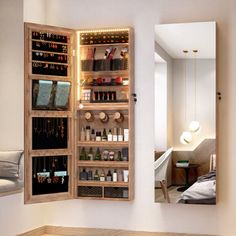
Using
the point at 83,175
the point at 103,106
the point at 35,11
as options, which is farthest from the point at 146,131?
the point at 35,11

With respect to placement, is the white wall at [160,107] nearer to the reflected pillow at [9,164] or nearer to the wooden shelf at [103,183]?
the wooden shelf at [103,183]

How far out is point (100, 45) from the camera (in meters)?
6.34

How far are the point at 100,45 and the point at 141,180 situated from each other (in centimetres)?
172

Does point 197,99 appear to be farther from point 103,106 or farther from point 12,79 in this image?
point 12,79

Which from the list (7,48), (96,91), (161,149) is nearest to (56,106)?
(96,91)

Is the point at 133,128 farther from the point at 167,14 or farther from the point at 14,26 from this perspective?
the point at 14,26

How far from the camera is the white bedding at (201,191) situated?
19.5ft

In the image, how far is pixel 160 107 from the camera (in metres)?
6.21

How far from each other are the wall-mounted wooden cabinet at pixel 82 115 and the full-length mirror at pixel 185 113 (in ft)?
1.19

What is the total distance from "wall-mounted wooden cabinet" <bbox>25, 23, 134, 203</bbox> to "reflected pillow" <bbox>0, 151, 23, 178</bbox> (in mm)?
244

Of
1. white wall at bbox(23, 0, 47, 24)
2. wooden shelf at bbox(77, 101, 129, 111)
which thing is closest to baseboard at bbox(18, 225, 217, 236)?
wooden shelf at bbox(77, 101, 129, 111)

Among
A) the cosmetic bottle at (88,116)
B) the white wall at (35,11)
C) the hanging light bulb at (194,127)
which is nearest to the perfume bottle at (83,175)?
the cosmetic bottle at (88,116)

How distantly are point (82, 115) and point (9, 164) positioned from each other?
107cm

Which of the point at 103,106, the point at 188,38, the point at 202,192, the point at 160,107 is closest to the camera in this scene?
the point at 202,192
